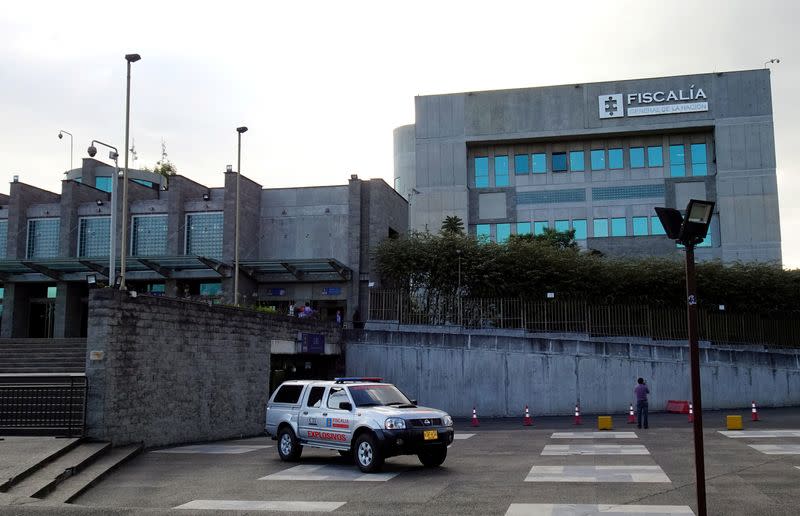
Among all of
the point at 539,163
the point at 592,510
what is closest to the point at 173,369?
the point at 592,510

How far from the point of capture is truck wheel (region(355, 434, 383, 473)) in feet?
48.3

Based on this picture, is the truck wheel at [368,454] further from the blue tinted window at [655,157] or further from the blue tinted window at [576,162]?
the blue tinted window at [655,157]

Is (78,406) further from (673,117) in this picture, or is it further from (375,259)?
(673,117)

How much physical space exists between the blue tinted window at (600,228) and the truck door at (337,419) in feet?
152

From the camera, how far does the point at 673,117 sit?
58688mm

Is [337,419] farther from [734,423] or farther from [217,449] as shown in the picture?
[734,423]

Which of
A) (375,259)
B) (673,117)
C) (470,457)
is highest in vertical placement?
(673,117)

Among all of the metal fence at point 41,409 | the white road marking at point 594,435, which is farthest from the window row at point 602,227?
the metal fence at point 41,409

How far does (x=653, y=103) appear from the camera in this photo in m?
58.8

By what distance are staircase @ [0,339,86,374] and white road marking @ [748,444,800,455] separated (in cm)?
1822

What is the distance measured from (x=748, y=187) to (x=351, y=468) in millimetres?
50675

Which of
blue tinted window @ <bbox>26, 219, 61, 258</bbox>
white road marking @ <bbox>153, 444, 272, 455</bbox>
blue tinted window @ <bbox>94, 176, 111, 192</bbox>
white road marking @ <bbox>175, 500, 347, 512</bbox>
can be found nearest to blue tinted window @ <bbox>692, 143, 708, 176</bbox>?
blue tinted window @ <bbox>94, 176, 111, 192</bbox>

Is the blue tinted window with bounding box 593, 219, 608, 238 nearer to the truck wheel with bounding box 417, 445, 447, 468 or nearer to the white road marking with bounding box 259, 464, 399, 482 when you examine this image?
the truck wheel with bounding box 417, 445, 447, 468

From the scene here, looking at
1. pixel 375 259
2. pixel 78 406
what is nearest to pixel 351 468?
pixel 78 406
